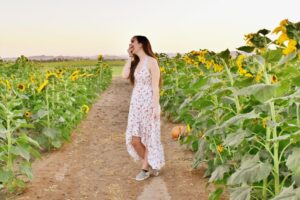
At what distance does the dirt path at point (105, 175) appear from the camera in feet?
18.5

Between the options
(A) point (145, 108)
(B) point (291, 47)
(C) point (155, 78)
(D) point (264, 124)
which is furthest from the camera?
(A) point (145, 108)

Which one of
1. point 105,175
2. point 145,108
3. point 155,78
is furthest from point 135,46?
point 105,175

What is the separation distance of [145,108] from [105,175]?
38.0 inches

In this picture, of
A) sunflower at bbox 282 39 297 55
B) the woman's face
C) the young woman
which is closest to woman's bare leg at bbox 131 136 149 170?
the young woman

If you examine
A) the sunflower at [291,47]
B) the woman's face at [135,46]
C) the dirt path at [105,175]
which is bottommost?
the dirt path at [105,175]

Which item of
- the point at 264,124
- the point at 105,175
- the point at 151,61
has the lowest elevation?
the point at 105,175

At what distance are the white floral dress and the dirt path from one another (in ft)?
0.92

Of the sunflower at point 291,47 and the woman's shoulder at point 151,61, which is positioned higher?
the sunflower at point 291,47

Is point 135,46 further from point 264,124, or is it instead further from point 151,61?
point 264,124

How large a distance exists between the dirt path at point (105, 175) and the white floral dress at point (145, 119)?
0.92 feet

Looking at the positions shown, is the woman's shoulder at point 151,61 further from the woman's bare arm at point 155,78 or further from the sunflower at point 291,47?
the sunflower at point 291,47

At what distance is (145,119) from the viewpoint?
20.5 feet

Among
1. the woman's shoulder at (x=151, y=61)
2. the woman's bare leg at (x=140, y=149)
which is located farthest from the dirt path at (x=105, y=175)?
the woman's shoulder at (x=151, y=61)

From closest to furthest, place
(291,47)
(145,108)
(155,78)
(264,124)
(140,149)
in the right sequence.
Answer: (291,47) < (264,124) < (155,78) < (145,108) < (140,149)
